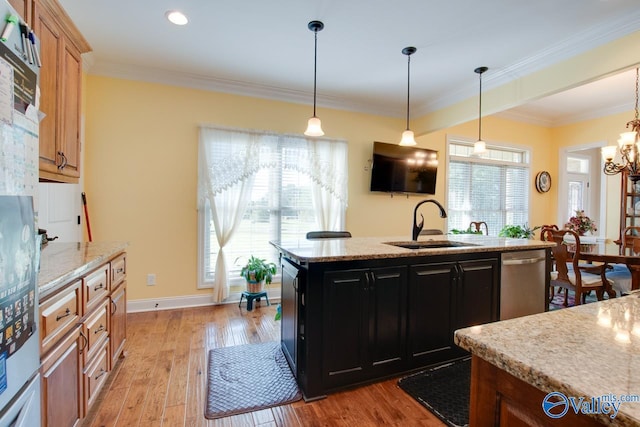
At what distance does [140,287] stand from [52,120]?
2.33 m

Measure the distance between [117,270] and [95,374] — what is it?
69cm

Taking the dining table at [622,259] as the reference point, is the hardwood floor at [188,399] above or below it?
below

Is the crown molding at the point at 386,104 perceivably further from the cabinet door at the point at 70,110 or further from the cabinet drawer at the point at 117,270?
the cabinet drawer at the point at 117,270

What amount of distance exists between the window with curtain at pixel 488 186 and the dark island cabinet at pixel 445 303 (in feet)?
A: 9.74

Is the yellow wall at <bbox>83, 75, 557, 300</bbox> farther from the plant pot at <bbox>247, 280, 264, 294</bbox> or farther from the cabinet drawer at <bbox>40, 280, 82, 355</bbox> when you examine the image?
the cabinet drawer at <bbox>40, 280, 82, 355</bbox>

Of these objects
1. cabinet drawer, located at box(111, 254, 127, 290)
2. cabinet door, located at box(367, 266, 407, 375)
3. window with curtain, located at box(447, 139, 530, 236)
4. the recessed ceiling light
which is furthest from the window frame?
cabinet drawer, located at box(111, 254, 127, 290)

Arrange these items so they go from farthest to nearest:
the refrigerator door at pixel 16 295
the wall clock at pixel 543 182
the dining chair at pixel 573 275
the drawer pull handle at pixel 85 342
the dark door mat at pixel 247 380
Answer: the wall clock at pixel 543 182 < the dining chair at pixel 573 275 < the dark door mat at pixel 247 380 < the drawer pull handle at pixel 85 342 < the refrigerator door at pixel 16 295

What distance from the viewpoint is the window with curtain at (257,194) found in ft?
12.1

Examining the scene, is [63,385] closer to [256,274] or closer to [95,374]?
[95,374]

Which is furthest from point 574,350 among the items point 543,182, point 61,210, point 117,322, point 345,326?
point 543,182

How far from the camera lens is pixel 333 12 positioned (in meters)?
2.41

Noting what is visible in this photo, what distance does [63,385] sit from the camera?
4.33 ft

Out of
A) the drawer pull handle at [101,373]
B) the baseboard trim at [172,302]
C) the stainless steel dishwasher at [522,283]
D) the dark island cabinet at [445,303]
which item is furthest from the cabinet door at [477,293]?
the baseboard trim at [172,302]

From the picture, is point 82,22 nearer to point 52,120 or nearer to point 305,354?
point 52,120
